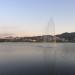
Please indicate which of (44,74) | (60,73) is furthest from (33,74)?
(60,73)

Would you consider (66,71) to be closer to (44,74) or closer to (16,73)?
(44,74)

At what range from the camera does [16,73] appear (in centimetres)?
1872

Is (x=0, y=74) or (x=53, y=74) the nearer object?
(x=0, y=74)

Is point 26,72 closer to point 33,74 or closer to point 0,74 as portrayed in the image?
point 33,74

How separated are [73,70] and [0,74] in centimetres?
717

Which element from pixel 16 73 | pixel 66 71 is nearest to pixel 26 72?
pixel 16 73

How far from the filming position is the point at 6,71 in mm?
19641

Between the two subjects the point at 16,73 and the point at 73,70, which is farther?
the point at 73,70

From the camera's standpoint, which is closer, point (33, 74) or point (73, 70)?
point (33, 74)

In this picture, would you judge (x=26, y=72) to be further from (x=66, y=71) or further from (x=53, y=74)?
(x=66, y=71)

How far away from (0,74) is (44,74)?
4029 mm

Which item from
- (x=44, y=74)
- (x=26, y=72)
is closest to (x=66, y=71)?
(x=44, y=74)

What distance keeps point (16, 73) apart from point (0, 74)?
4.79 feet

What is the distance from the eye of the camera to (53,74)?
19500mm
